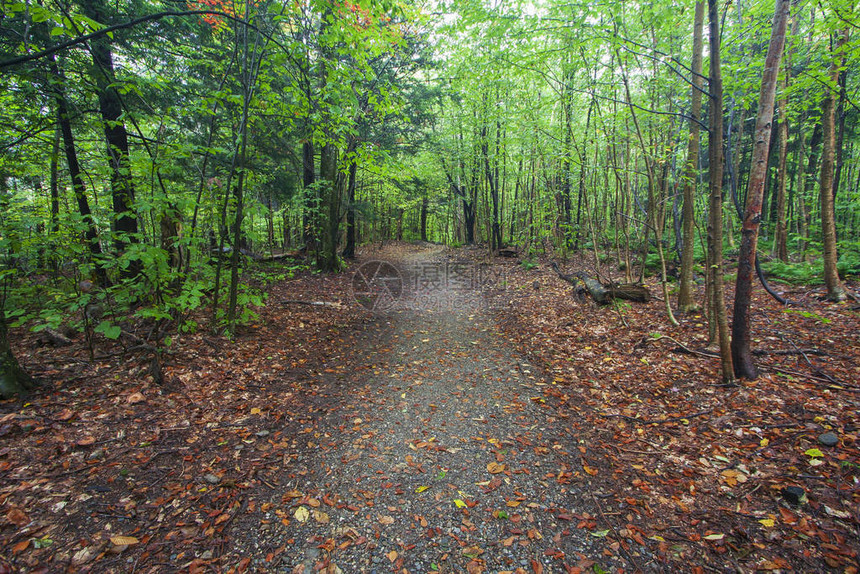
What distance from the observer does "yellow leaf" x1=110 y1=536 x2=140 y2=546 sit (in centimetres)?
241

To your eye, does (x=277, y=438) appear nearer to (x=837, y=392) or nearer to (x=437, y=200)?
(x=837, y=392)

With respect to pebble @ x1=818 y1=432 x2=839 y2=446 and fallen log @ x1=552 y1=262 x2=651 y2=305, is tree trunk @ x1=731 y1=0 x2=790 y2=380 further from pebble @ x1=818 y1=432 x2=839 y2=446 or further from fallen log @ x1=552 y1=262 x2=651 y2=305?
fallen log @ x1=552 y1=262 x2=651 y2=305

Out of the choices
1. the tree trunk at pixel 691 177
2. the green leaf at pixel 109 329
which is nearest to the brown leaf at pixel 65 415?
the green leaf at pixel 109 329

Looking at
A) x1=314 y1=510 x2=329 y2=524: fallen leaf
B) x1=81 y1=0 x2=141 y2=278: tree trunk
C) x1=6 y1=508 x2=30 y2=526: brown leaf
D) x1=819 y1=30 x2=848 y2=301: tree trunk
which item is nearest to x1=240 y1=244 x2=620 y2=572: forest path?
x1=314 y1=510 x2=329 y2=524: fallen leaf

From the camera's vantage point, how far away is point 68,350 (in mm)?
4941

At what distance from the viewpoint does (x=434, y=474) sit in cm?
332

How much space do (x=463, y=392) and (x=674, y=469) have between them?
8.41 feet

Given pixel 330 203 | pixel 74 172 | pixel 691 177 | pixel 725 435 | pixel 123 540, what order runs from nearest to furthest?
pixel 123 540
pixel 725 435
pixel 691 177
pixel 74 172
pixel 330 203

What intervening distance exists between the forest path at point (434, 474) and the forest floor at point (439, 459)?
2 centimetres

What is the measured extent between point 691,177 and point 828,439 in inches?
182

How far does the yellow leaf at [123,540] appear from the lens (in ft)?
7.92

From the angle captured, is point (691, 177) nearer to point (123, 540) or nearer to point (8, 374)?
point (123, 540)

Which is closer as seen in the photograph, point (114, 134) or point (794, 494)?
point (794, 494)

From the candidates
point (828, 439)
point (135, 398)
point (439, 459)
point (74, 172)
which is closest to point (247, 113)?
point (135, 398)
